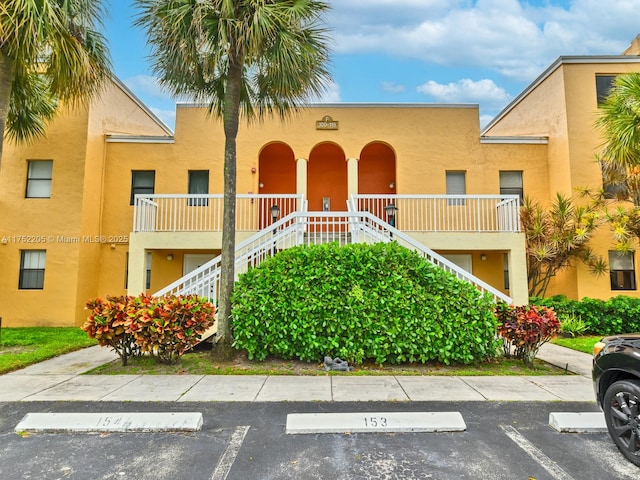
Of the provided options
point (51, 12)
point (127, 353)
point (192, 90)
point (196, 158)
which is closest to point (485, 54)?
point (196, 158)

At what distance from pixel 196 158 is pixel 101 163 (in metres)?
3.24

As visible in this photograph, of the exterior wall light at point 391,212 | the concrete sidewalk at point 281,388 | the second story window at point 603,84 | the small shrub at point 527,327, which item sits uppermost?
the second story window at point 603,84

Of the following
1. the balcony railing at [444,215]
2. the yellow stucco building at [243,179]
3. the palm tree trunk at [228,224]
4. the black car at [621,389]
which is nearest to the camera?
the black car at [621,389]

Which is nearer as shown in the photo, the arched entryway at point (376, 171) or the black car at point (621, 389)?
the black car at point (621, 389)

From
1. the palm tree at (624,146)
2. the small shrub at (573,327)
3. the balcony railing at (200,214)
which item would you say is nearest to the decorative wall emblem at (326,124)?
the balcony railing at (200,214)

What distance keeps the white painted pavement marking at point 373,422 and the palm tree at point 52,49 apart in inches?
296

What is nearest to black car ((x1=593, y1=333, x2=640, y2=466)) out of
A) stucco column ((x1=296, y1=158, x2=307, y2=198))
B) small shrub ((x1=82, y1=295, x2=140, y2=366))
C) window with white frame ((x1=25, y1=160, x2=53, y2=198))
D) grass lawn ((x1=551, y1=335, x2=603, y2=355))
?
grass lawn ((x1=551, y1=335, x2=603, y2=355))

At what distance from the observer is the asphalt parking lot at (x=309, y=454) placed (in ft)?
10.0

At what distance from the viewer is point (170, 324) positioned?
6.25m

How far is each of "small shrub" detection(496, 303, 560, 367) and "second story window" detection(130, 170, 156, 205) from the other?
11.4m

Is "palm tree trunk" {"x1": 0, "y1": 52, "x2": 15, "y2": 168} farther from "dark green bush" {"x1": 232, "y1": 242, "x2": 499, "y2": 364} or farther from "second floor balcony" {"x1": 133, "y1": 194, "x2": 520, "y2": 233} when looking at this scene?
"dark green bush" {"x1": 232, "y1": 242, "x2": 499, "y2": 364}

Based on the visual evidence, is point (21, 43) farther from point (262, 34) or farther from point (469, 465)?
point (469, 465)

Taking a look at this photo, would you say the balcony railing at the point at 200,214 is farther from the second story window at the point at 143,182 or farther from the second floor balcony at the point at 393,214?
the second story window at the point at 143,182

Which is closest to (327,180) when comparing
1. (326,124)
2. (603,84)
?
(326,124)
